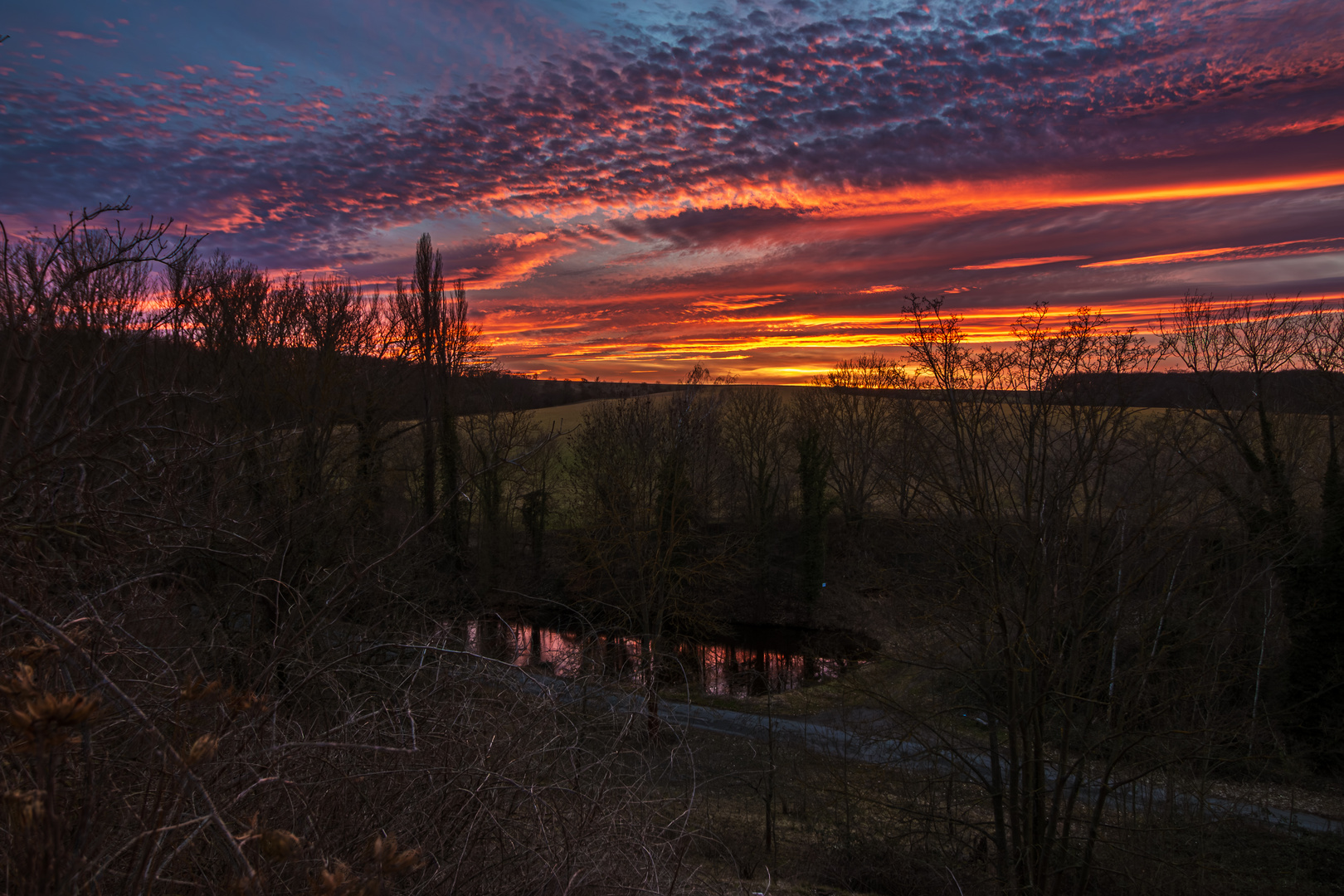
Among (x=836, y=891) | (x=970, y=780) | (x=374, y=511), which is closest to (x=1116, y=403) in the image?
(x=970, y=780)

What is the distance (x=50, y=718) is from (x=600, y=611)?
24701 mm

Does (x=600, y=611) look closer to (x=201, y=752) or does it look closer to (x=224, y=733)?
(x=224, y=733)

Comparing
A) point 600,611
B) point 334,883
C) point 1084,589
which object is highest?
point 334,883

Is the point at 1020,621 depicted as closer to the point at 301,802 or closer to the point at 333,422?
the point at 301,802

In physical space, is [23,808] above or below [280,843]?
above

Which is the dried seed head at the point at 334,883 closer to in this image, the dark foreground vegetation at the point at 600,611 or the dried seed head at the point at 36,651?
the dark foreground vegetation at the point at 600,611

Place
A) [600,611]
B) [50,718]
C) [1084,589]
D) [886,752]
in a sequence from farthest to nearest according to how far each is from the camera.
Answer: [600,611] → [886,752] → [1084,589] → [50,718]

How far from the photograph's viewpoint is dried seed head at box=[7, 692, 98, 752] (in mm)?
1021

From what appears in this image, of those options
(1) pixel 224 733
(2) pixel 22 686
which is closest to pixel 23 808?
(2) pixel 22 686

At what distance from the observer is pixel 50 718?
103 cm

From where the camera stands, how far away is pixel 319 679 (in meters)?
3.39

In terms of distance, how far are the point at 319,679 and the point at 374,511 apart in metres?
16.6

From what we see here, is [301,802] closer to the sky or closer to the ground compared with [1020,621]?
closer to the sky

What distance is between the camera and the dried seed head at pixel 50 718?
1.02m
